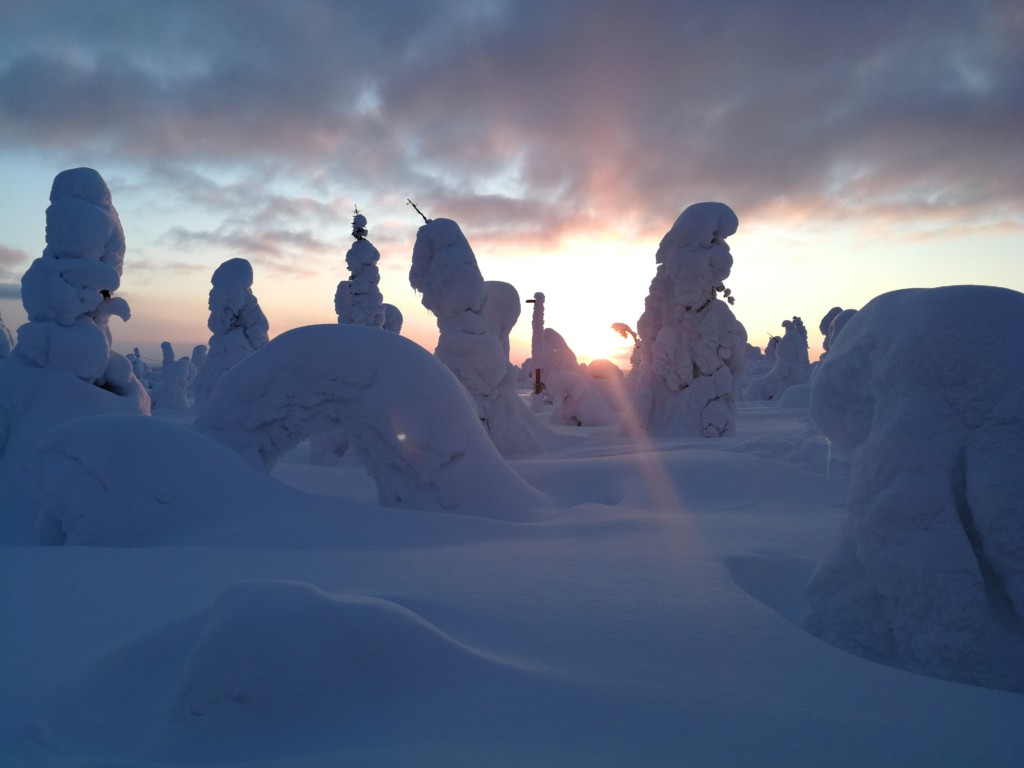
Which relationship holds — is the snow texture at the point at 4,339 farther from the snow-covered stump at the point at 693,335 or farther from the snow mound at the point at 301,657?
the snow mound at the point at 301,657

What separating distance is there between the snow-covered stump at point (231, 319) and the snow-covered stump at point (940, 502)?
636 inches

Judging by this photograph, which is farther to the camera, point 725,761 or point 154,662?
point 154,662

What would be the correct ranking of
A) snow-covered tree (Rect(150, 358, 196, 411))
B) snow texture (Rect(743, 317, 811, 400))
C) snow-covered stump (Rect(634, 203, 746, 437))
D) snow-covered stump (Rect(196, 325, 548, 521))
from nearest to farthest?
snow-covered stump (Rect(196, 325, 548, 521)) < snow-covered stump (Rect(634, 203, 746, 437)) < snow texture (Rect(743, 317, 811, 400)) < snow-covered tree (Rect(150, 358, 196, 411))

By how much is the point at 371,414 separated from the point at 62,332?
16.0 ft

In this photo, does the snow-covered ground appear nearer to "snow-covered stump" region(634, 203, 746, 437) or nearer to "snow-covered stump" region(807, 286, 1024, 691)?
"snow-covered stump" region(807, 286, 1024, 691)

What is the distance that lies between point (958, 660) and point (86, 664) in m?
3.80

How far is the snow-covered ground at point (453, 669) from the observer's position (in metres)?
1.96

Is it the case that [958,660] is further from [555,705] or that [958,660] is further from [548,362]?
→ [548,362]

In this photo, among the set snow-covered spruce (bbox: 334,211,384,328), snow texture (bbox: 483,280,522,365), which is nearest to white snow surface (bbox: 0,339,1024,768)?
snow texture (bbox: 483,280,522,365)

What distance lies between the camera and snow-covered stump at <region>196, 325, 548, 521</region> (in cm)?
607

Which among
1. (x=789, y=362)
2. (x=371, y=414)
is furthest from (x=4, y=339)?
(x=789, y=362)

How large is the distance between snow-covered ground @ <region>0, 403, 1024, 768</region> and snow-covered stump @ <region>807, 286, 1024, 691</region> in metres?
0.17

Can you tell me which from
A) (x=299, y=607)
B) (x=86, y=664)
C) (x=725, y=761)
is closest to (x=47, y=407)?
(x=86, y=664)

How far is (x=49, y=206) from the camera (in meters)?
7.57
